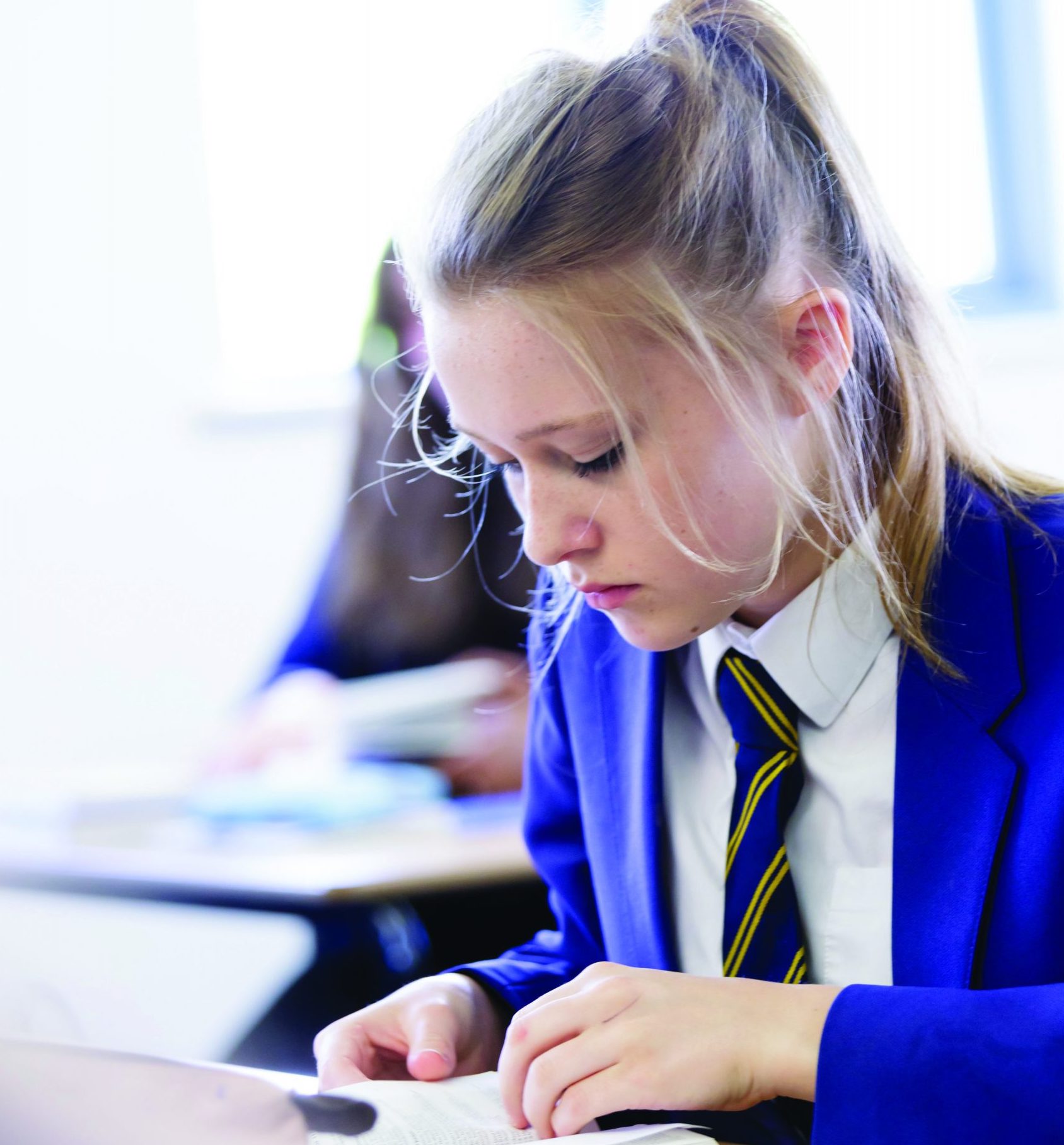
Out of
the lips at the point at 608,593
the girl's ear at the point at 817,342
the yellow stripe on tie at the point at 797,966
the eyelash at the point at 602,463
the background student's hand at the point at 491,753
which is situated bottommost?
the background student's hand at the point at 491,753

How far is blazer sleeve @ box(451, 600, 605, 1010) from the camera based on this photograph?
Result: 1147 millimetres

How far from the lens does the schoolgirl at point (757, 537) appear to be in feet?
2.76

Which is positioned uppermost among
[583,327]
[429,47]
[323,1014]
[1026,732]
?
[429,47]

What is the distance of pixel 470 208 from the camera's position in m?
0.89

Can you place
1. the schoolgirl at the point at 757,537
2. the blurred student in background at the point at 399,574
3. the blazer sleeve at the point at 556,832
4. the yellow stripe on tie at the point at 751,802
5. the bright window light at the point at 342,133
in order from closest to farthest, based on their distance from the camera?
1. the schoolgirl at the point at 757,537
2. the yellow stripe on tie at the point at 751,802
3. the blazer sleeve at the point at 556,832
4. the blurred student in background at the point at 399,574
5. the bright window light at the point at 342,133

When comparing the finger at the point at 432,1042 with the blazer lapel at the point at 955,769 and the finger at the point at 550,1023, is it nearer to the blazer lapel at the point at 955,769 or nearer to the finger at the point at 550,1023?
the finger at the point at 550,1023

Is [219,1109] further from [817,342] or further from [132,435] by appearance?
[132,435]

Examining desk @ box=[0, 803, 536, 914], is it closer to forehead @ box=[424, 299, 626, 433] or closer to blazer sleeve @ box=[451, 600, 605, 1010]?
blazer sleeve @ box=[451, 600, 605, 1010]

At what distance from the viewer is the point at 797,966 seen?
915 millimetres

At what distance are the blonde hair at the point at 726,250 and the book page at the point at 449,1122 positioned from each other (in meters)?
0.37

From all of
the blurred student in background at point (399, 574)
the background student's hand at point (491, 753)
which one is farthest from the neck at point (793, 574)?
the blurred student in background at point (399, 574)

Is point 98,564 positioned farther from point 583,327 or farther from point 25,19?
point 583,327

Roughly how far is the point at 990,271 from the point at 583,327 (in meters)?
2.87

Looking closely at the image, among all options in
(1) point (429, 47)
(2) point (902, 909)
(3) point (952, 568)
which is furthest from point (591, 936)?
(1) point (429, 47)
